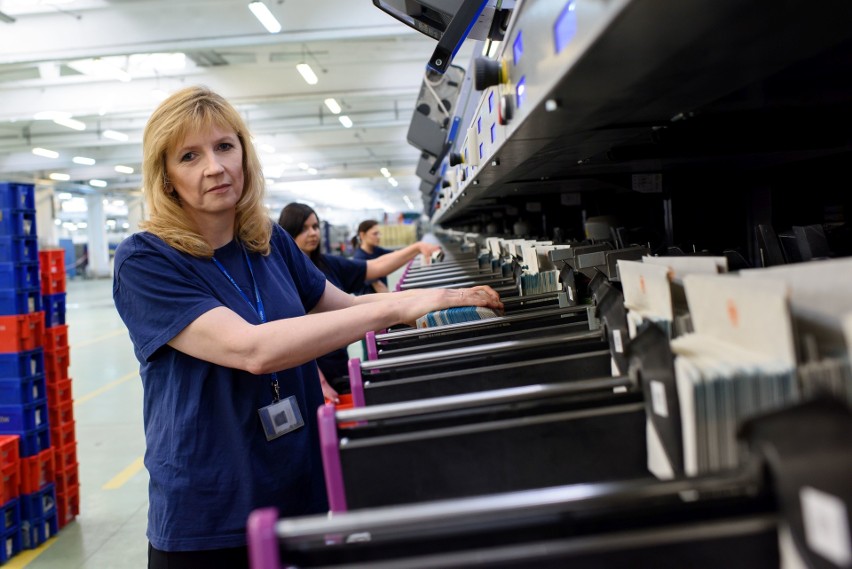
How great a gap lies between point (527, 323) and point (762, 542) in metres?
1.16

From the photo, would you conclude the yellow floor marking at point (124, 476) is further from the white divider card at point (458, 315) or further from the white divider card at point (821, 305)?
the white divider card at point (821, 305)

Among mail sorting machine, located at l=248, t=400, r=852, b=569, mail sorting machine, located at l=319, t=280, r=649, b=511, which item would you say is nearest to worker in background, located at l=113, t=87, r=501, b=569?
mail sorting machine, located at l=319, t=280, r=649, b=511

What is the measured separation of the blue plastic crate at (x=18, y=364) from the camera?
363cm

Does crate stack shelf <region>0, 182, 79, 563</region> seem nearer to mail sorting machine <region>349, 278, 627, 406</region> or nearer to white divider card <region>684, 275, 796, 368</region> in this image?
mail sorting machine <region>349, 278, 627, 406</region>

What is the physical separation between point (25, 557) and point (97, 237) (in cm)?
2426

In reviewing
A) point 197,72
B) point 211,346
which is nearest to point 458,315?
point 211,346

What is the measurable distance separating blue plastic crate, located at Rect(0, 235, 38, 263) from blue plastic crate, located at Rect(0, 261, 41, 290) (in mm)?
30

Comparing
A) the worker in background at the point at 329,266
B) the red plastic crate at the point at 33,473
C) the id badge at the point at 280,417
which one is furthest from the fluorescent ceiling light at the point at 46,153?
the id badge at the point at 280,417

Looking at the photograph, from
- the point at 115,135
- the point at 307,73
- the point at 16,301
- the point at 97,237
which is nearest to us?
the point at 16,301

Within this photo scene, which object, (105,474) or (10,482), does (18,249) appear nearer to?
(10,482)

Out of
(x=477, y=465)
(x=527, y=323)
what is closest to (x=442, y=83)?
(x=527, y=323)

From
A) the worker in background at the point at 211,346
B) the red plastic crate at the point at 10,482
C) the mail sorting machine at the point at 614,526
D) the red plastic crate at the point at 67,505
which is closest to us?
the mail sorting machine at the point at 614,526

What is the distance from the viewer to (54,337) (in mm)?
3906

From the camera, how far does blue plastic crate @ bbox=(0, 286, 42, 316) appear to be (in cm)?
361
